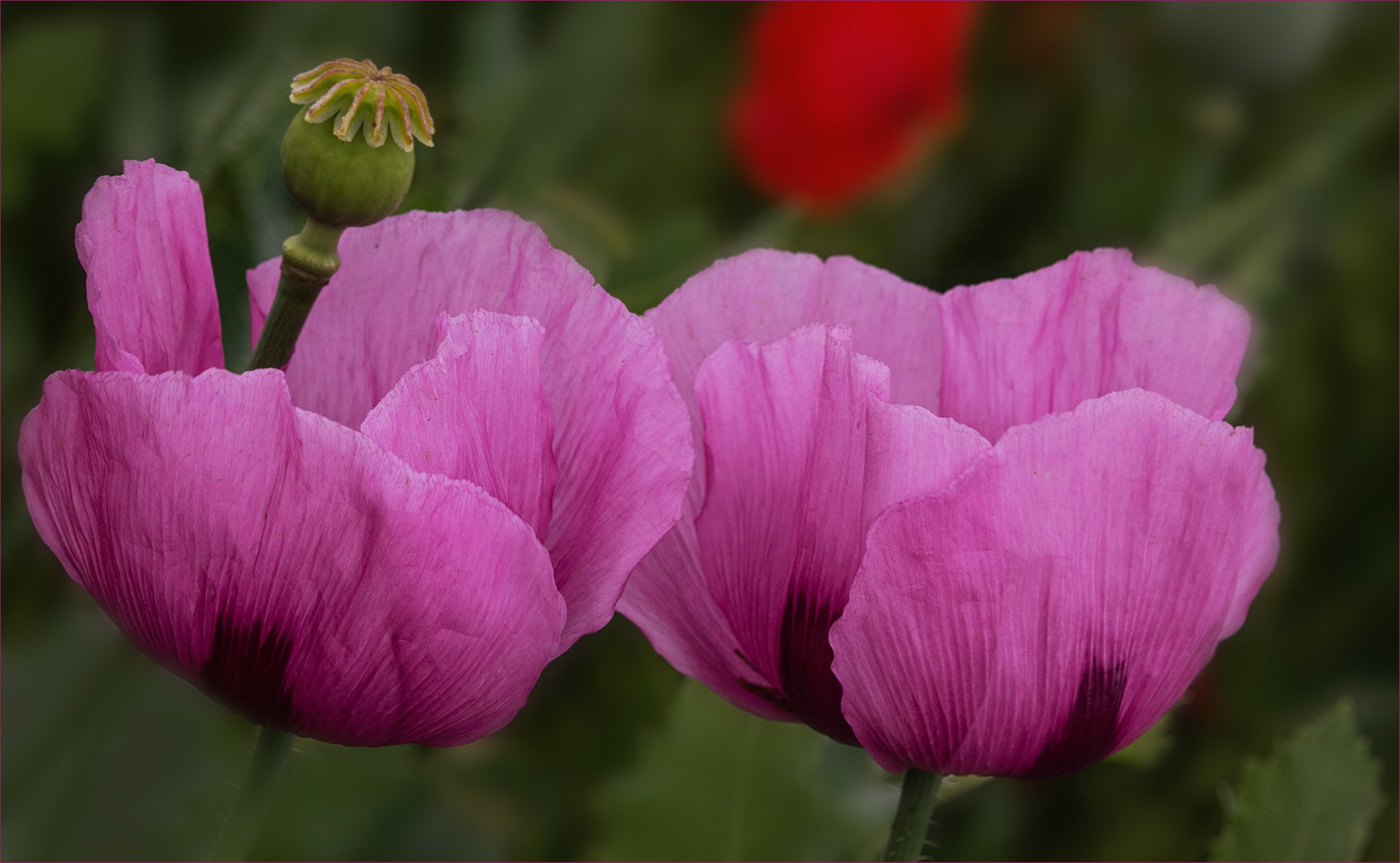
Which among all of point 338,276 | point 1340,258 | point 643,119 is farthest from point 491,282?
point 1340,258

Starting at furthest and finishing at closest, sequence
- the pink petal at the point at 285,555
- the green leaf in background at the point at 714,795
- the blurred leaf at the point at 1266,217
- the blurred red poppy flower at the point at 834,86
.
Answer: the blurred red poppy flower at the point at 834,86 < the blurred leaf at the point at 1266,217 < the green leaf in background at the point at 714,795 < the pink petal at the point at 285,555

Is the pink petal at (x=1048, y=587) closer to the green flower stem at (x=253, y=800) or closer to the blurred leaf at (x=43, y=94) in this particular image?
the green flower stem at (x=253, y=800)

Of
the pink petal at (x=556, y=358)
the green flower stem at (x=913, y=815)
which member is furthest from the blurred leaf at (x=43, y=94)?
the green flower stem at (x=913, y=815)

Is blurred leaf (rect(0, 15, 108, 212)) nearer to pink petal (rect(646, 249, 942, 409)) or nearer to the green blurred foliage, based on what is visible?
the green blurred foliage

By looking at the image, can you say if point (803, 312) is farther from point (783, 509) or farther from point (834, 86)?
point (834, 86)

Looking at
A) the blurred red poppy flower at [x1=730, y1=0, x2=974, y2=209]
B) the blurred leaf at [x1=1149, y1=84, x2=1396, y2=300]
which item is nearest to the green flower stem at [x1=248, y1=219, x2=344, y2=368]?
the blurred leaf at [x1=1149, y1=84, x2=1396, y2=300]


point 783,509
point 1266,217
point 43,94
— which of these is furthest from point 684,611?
point 1266,217

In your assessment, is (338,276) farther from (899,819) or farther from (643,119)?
(643,119)
